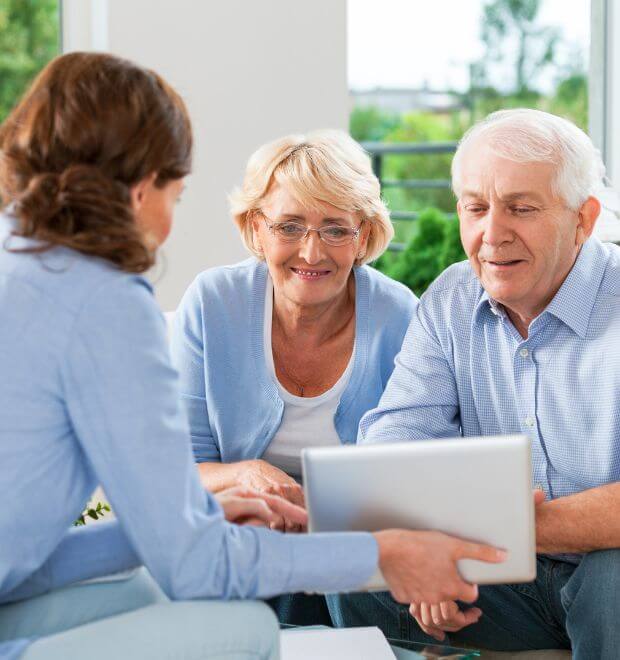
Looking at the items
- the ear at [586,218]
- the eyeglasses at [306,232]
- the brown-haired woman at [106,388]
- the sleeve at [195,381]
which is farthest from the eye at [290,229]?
the brown-haired woman at [106,388]

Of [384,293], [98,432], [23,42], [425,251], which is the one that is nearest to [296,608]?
[384,293]

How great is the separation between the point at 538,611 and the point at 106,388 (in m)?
1.15

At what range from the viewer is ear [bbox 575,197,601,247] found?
237 cm

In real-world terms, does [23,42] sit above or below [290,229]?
above

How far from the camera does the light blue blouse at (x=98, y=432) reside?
5.02ft

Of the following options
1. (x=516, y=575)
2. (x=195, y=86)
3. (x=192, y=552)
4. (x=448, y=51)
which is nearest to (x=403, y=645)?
(x=516, y=575)

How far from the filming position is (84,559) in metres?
1.81

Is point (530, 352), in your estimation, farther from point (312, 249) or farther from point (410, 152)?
point (410, 152)

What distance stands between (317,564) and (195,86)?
2.41 metres

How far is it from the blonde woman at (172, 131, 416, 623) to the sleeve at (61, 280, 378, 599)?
0.94 m

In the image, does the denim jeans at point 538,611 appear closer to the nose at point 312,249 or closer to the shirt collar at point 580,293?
the shirt collar at point 580,293

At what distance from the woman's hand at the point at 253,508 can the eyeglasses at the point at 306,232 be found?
0.82 metres

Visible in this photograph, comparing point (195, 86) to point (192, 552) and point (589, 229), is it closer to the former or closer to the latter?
point (589, 229)

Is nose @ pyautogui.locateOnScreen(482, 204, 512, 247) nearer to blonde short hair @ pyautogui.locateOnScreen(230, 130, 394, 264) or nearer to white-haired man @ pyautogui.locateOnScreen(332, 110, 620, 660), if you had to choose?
white-haired man @ pyautogui.locateOnScreen(332, 110, 620, 660)
